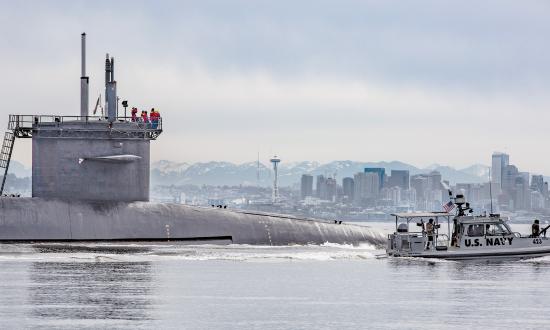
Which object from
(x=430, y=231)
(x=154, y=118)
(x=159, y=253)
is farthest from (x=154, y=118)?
(x=430, y=231)

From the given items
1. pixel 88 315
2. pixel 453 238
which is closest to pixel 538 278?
pixel 453 238

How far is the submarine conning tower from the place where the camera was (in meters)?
58.3

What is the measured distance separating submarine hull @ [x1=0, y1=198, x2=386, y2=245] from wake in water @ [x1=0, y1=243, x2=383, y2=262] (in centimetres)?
43

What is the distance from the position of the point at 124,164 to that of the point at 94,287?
16.9 metres

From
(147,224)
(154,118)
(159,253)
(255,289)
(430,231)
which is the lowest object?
(255,289)

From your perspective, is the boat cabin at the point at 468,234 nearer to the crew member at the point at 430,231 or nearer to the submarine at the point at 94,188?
the crew member at the point at 430,231

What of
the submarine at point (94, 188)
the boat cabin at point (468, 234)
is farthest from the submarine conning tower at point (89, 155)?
the boat cabin at point (468, 234)

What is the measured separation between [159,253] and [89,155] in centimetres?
585

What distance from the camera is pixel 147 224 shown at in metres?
59.6

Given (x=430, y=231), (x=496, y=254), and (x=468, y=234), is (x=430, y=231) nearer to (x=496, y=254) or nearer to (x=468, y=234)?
(x=468, y=234)

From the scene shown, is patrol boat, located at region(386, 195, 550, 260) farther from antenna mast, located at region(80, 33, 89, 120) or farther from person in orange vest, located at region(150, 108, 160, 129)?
antenna mast, located at region(80, 33, 89, 120)

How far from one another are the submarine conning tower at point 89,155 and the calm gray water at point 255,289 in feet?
9.21

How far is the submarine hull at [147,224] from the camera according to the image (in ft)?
189

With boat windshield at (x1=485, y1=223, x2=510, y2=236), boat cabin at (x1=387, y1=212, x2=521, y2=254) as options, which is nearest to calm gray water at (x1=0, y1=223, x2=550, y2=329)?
boat cabin at (x1=387, y1=212, x2=521, y2=254)
